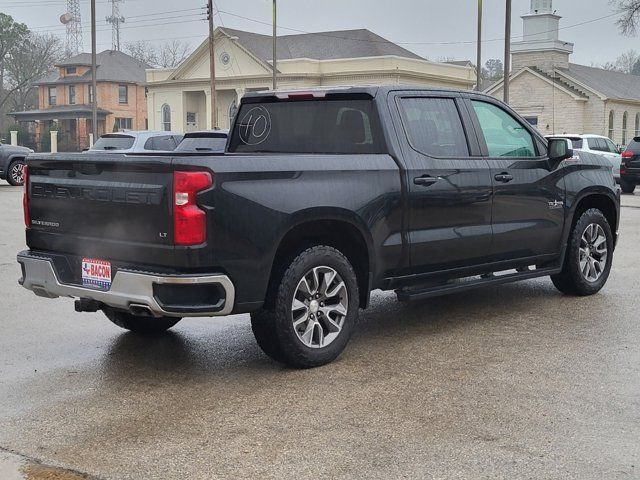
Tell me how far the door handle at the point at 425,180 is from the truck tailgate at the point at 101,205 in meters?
2.08

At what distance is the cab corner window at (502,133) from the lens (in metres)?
7.57

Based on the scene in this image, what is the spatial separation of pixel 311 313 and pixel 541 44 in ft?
175

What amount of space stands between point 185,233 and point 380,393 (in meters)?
1.56

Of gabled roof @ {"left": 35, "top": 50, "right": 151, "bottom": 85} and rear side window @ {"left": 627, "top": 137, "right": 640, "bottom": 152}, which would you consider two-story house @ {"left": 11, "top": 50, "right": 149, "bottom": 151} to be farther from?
rear side window @ {"left": 627, "top": 137, "right": 640, "bottom": 152}

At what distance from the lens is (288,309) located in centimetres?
586

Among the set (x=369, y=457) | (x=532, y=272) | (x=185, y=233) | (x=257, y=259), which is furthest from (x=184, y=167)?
(x=532, y=272)

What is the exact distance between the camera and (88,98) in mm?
78000

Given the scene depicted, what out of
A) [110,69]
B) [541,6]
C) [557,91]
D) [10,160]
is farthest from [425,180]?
[110,69]

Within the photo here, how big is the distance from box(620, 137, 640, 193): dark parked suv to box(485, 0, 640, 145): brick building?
2807 cm

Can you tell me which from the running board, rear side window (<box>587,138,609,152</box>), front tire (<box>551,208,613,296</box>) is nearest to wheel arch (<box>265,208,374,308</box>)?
the running board

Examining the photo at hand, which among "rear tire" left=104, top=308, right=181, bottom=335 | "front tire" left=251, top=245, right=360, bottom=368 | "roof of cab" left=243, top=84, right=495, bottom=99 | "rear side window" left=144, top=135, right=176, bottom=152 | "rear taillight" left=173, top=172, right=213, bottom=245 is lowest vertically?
"rear tire" left=104, top=308, right=181, bottom=335

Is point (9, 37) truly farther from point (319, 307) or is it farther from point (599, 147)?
point (319, 307)

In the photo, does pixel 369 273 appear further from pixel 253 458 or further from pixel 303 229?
pixel 253 458

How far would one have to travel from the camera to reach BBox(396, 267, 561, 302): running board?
22.4ft
